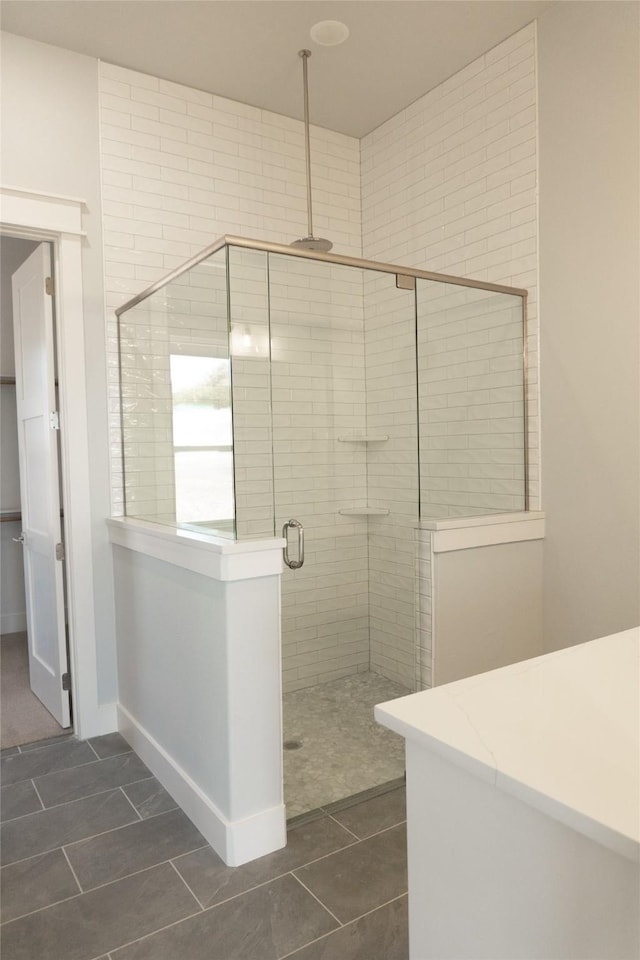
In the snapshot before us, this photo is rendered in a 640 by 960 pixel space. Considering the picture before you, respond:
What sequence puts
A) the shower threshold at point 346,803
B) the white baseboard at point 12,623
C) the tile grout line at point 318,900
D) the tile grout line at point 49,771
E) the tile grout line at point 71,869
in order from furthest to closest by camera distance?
the white baseboard at point 12,623 → the tile grout line at point 49,771 → the shower threshold at point 346,803 → the tile grout line at point 71,869 → the tile grout line at point 318,900

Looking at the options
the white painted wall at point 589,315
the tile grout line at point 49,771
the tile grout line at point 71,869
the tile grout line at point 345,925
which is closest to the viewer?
the tile grout line at point 345,925

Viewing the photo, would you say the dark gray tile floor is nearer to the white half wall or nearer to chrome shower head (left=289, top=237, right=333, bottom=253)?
the white half wall

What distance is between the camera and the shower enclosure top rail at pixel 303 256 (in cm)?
220

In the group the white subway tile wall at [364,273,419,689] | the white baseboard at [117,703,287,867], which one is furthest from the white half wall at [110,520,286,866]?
the white subway tile wall at [364,273,419,689]

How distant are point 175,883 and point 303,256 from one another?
218 centimetres

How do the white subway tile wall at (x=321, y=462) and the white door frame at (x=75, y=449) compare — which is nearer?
the white subway tile wall at (x=321, y=462)

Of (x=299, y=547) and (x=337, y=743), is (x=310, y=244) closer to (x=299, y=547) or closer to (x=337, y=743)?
(x=299, y=547)

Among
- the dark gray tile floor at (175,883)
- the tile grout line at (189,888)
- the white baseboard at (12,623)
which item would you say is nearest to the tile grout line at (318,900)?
the dark gray tile floor at (175,883)

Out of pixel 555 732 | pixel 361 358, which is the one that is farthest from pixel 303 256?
pixel 555 732

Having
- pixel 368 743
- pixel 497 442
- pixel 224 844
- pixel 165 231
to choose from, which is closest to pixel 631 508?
pixel 497 442

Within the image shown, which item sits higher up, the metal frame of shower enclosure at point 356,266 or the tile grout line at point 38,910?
the metal frame of shower enclosure at point 356,266

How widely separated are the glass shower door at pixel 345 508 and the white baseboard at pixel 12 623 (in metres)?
2.96

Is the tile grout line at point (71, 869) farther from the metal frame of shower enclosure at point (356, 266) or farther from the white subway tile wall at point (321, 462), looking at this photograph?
the metal frame of shower enclosure at point (356, 266)

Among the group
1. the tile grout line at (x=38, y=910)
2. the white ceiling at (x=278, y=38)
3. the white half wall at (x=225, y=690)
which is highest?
the white ceiling at (x=278, y=38)
